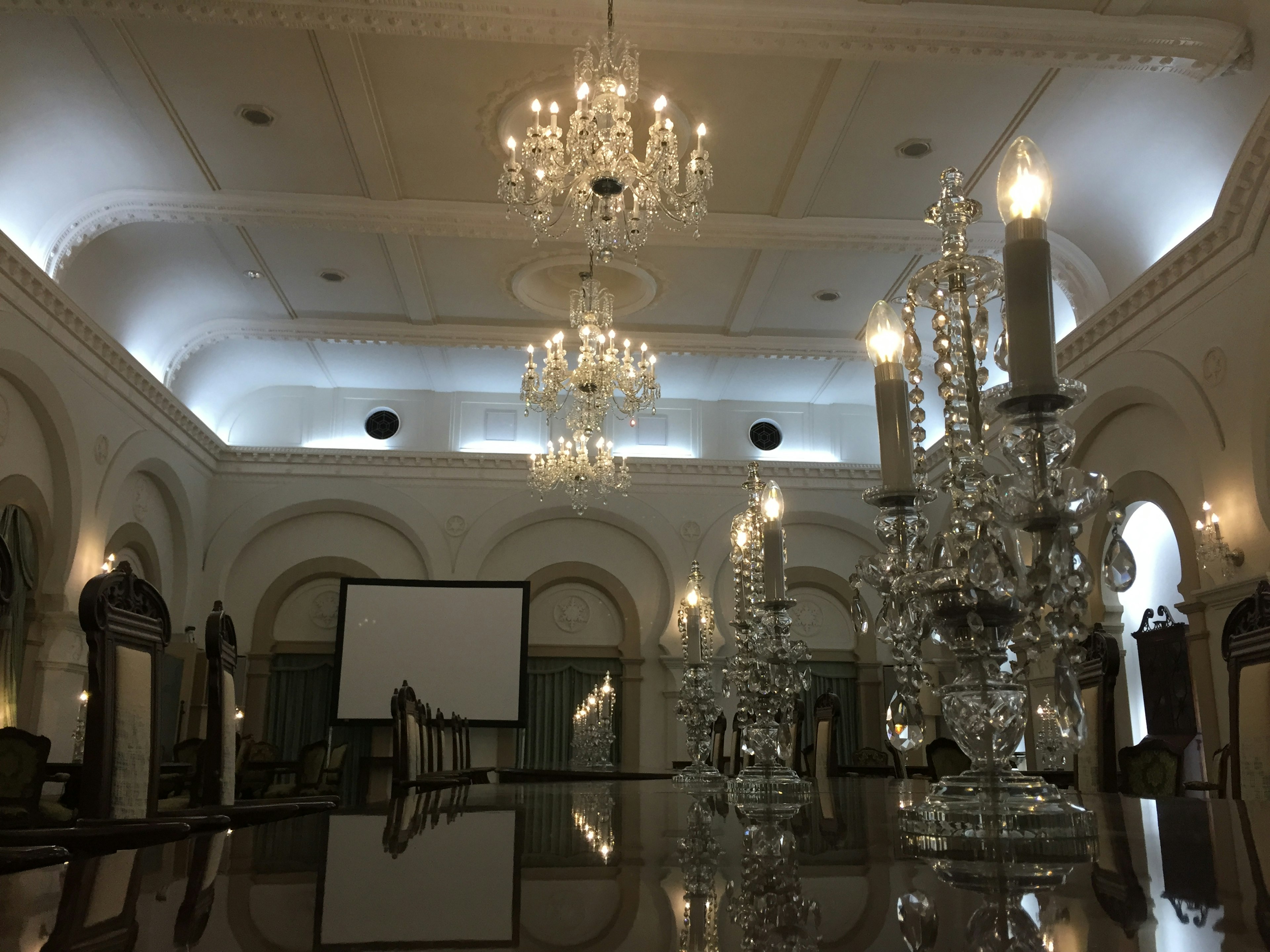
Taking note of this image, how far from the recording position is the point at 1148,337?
8.08 metres

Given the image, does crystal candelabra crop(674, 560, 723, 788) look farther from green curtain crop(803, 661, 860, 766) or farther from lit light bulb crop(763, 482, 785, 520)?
green curtain crop(803, 661, 860, 766)

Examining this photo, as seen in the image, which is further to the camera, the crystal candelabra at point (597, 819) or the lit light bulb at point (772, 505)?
the lit light bulb at point (772, 505)

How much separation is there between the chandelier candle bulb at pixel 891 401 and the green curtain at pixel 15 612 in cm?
932

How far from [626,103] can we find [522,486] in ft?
23.6

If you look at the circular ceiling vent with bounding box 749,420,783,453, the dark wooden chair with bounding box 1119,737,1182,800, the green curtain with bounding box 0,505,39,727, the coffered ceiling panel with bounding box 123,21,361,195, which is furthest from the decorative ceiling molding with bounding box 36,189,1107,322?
the circular ceiling vent with bounding box 749,420,783,453

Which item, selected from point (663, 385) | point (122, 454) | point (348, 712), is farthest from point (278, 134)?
point (348, 712)

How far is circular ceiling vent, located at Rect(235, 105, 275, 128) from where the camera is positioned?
276 inches

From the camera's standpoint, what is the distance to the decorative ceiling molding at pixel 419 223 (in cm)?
818

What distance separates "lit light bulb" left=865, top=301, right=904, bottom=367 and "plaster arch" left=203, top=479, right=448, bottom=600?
11893mm

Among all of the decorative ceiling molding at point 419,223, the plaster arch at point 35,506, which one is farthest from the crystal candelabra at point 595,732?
the plaster arch at point 35,506

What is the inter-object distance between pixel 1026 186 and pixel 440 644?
40.8ft

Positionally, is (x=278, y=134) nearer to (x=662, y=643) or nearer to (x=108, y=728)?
(x=108, y=728)

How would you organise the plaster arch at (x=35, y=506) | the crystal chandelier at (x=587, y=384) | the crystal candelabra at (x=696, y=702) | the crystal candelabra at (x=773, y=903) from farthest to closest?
the plaster arch at (x=35, y=506), the crystal chandelier at (x=587, y=384), the crystal candelabra at (x=696, y=702), the crystal candelabra at (x=773, y=903)

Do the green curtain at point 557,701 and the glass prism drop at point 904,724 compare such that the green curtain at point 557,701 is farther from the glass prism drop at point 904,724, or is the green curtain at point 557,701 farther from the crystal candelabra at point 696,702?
the glass prism drop at point 904,724
